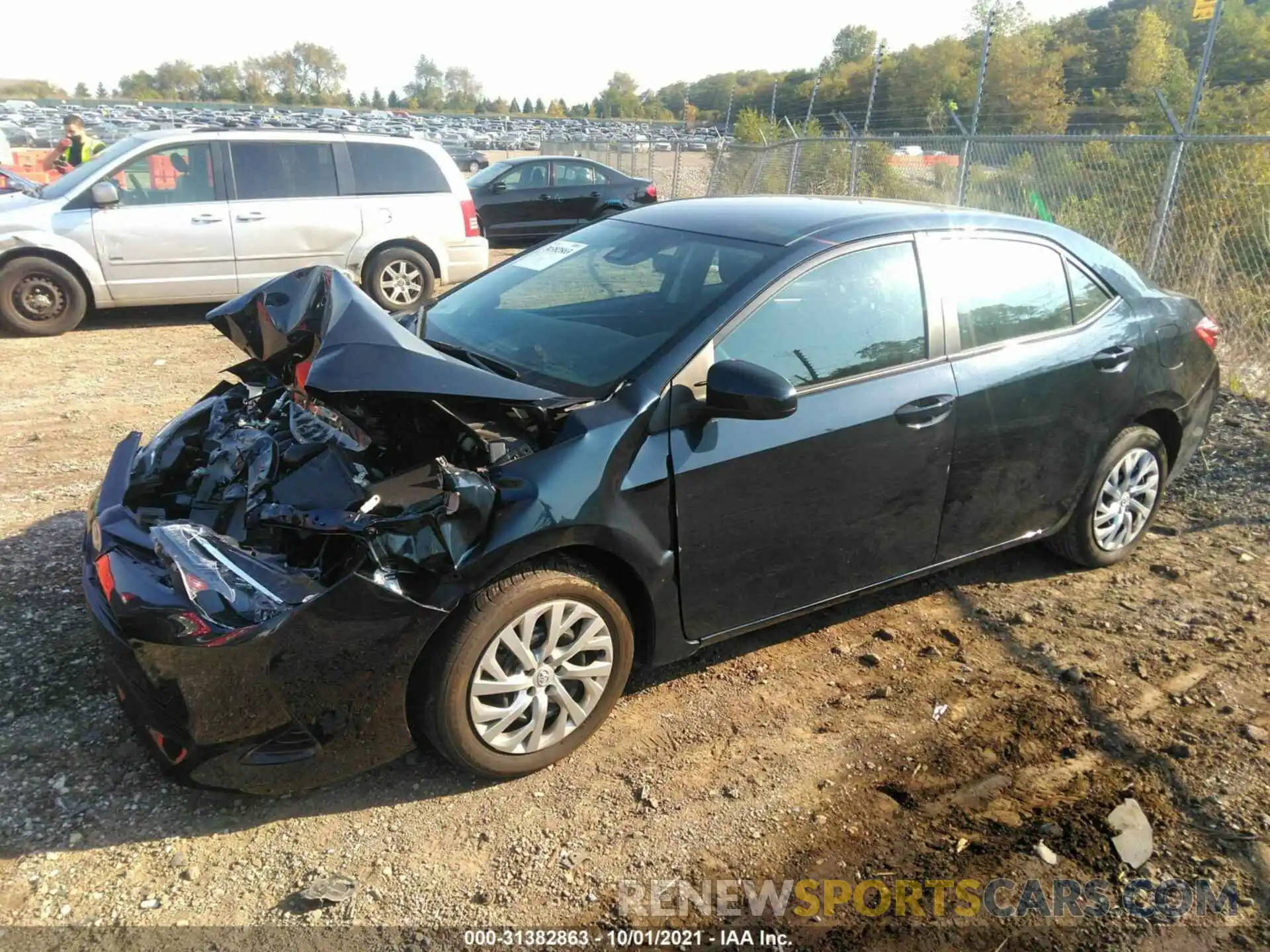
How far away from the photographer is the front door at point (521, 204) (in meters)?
14.0

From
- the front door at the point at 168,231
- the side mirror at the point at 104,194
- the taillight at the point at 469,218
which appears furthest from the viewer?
the taillight at the point at 469,218

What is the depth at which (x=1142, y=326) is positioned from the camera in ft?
13.6

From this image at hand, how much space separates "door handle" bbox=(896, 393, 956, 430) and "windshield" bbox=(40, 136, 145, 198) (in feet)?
26.3

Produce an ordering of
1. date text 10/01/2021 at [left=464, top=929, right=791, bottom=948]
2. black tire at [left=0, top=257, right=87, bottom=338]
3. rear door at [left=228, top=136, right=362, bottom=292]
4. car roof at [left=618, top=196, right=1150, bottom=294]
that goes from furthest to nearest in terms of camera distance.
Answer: rear door at [left=228, top=136, right=362, bottom=292] < black tire at [left=0, top=257, right=87, bottom=338] < car roof at [left=618, top=196, right=1150, bottom=294] < date text 10/01/2021 at [left=464, top=929, right=791, bottom=948]

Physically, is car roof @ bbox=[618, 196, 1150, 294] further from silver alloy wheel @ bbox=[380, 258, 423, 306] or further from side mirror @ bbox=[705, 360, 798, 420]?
silver alloy wheel @ bbox=[380, 258, 423, 306]

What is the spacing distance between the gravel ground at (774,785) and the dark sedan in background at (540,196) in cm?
1068

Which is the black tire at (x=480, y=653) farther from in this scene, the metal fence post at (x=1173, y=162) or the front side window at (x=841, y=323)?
the metal fence post at (x=1173, y=162)

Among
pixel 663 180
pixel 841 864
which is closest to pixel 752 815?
pixel 841 864

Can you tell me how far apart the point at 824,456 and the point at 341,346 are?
5.49ft

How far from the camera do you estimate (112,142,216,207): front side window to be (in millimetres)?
8359

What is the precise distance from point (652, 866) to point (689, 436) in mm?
1320

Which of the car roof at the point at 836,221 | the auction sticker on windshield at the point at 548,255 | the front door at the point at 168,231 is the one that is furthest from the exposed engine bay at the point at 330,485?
the front door at the point at 168,231

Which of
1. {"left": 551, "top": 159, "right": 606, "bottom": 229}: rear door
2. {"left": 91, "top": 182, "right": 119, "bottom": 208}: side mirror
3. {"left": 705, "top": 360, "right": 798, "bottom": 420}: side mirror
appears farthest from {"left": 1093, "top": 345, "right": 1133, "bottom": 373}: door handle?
{"left": 551, "top": 159, "right": 606, "bottom": 229}: rear door

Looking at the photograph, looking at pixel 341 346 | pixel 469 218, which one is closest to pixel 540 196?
pixel 469 218
